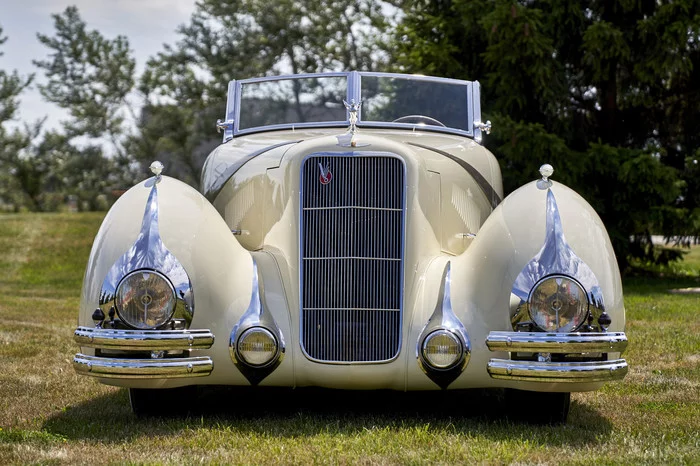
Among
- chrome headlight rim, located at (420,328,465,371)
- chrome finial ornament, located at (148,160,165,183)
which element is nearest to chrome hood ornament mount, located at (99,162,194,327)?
chrome finial ornament, located at (148,160,165,183)

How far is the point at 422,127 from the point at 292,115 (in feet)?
3.51

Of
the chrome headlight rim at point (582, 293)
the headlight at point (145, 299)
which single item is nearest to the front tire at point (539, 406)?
the chrome headlight rim at point (582, 293)

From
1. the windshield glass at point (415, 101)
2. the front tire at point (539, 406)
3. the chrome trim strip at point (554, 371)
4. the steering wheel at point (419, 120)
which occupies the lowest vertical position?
the front tire at point (539, 406)

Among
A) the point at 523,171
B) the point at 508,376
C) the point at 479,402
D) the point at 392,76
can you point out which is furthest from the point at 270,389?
the point at 523,171

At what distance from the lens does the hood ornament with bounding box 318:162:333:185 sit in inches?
181

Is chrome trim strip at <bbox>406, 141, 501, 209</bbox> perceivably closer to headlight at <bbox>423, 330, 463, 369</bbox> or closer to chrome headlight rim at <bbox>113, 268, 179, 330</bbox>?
headlight at <bbox>423, 330, 463, 369</bbox>

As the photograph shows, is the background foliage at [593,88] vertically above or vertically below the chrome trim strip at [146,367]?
above

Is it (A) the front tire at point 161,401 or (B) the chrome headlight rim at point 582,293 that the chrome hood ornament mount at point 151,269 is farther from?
(B) the chrome headlight rim at point 582,293

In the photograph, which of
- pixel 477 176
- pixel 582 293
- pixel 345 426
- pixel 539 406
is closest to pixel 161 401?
pixel 345 426

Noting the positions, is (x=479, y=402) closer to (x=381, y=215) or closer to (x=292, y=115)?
(x=381, y=215)

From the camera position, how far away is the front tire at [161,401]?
450 centimetres

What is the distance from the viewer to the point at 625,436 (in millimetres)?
4160

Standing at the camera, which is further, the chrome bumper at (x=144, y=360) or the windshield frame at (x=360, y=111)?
the windshield frame at (x=360, y=111)

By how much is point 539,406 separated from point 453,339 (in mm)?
646
